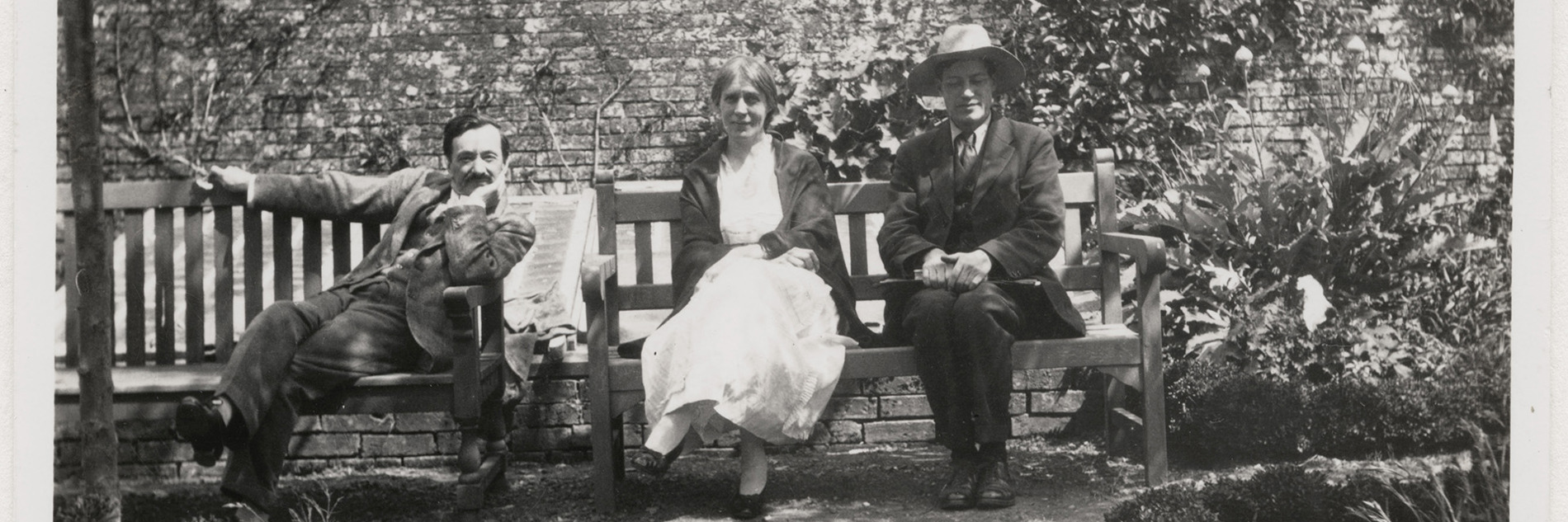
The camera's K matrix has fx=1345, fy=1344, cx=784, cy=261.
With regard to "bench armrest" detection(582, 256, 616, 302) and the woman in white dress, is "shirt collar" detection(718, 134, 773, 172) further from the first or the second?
"bench armrest" detection(582, 256, 616, 302)

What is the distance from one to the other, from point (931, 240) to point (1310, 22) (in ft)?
7.38

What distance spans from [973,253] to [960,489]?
0.69 m

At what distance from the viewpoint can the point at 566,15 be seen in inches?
229

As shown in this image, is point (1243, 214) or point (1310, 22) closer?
point (1243, 214)

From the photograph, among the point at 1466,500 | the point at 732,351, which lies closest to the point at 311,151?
the point at 732,351

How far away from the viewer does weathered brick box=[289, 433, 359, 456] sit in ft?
14.7

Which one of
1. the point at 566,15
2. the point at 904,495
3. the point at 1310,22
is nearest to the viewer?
the point at 904,495

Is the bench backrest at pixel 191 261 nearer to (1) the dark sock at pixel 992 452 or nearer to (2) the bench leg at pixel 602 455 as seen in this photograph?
(2) the bench leg at pixel 602 455

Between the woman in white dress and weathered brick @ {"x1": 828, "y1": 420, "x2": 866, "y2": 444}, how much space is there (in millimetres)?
683

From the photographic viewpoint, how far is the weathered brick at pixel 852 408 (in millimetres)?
4633

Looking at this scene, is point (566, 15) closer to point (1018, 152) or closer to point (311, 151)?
point (311, 151)

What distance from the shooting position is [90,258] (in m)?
3.52

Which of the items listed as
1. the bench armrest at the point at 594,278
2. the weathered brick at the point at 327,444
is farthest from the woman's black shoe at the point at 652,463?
the weathered brick at the point at 327,444

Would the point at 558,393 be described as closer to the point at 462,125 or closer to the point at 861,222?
the point at 462,125
